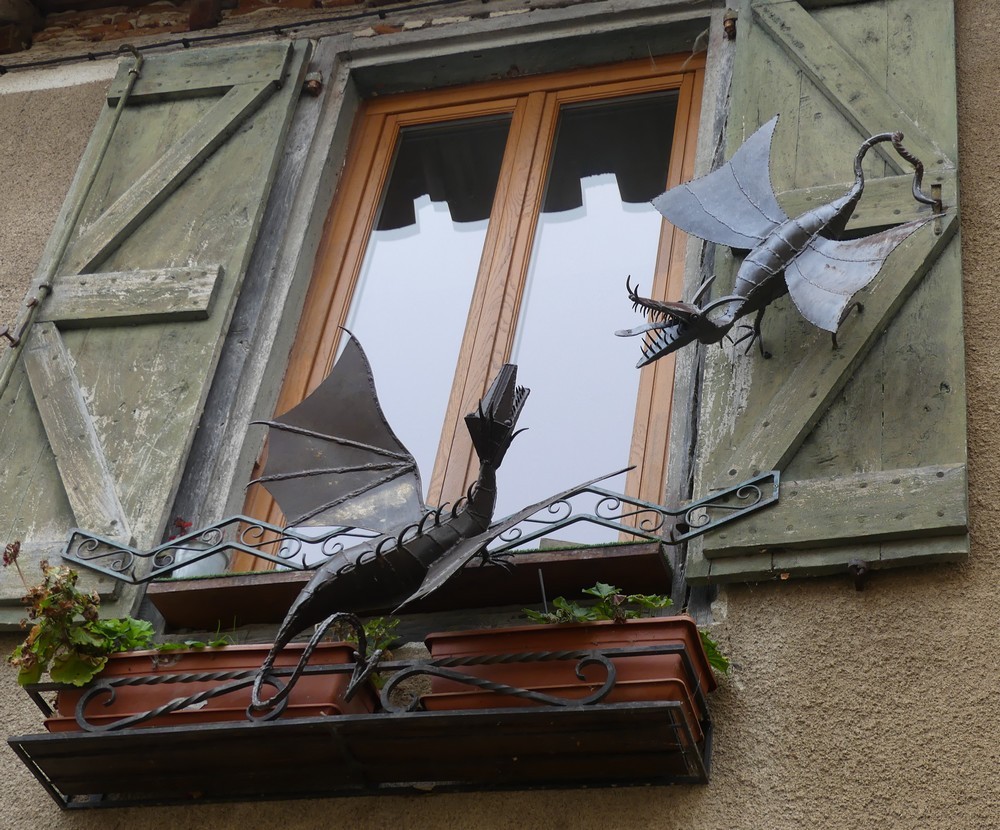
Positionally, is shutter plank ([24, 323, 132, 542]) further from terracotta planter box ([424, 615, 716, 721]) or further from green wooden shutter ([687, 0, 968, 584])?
green wooden shutter ([687, 0, 968, 584])

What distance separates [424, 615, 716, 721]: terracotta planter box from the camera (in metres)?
3.12

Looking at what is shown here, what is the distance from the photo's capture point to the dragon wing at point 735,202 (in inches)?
153

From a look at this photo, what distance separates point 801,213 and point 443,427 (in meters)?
1.12

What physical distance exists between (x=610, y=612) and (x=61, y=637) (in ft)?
4.00

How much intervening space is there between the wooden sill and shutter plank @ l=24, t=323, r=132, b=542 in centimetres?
29

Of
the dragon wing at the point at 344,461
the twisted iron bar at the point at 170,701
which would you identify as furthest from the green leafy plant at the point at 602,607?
the twisted iron bar at the point at 170,701

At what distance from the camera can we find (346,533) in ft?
12.5

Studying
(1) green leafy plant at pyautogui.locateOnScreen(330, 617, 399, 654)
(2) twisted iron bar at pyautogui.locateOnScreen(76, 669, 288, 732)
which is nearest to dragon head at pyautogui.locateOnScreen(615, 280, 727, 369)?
(1) green leafy plant at pyautogui.locateOnScreen(330, 617, 399, 654)

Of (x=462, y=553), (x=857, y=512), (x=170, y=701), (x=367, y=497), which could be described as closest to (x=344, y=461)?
(x=367, y=497)

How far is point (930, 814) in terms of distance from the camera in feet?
9.83

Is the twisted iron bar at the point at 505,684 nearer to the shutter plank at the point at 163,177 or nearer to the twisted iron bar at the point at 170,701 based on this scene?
the twisted iron bar at the point at 170,701

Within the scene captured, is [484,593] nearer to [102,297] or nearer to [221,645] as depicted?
[221,645]

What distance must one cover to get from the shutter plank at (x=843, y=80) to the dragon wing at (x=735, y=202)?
0.37 metres

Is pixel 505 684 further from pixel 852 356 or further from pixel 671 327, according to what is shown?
pixel 852 356
